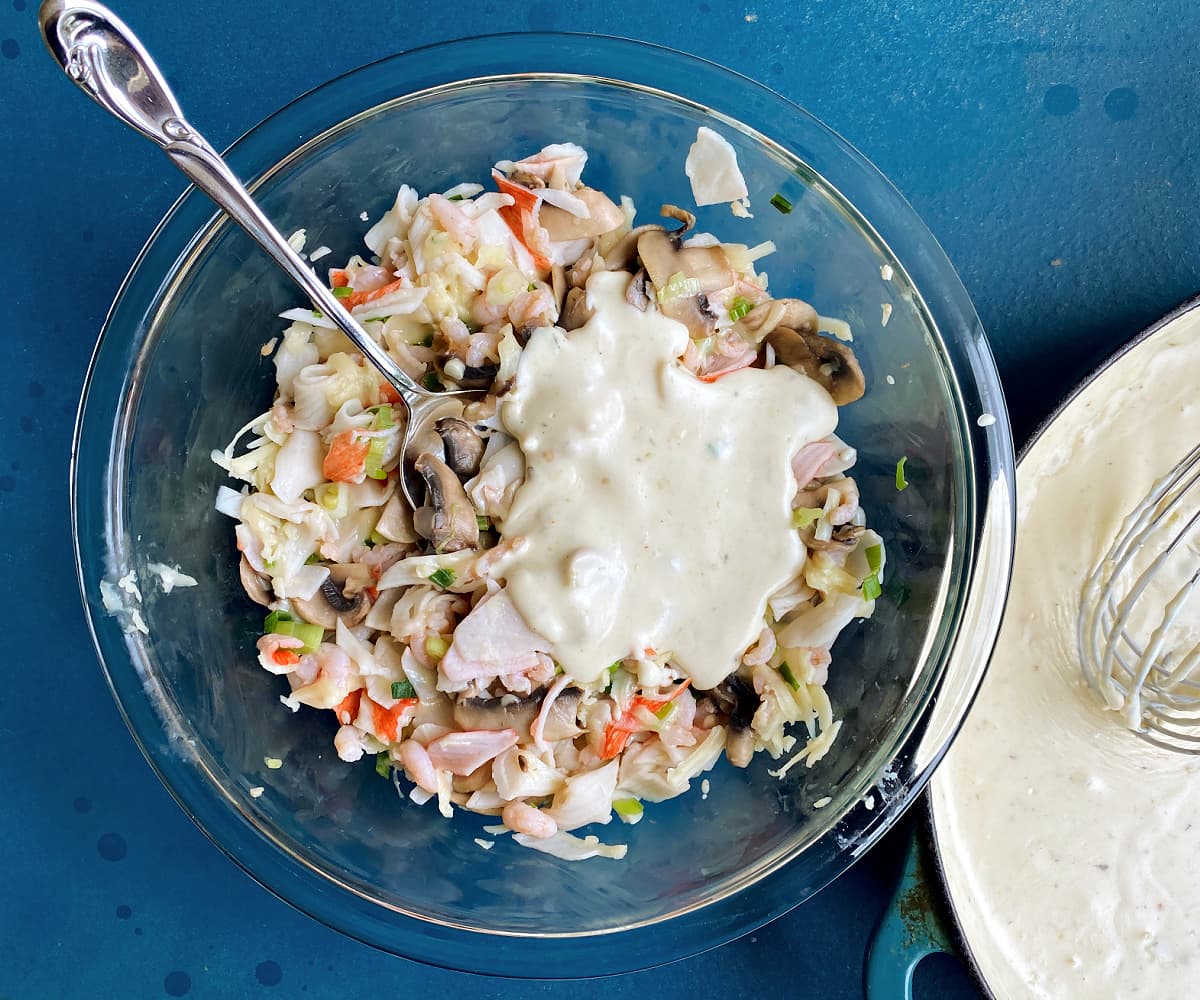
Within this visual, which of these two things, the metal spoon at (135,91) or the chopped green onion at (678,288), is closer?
the metal spoon at (135,91)

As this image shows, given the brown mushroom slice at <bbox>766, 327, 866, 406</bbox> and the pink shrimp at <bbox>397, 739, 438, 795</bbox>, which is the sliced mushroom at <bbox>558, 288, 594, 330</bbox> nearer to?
the brown mushroom slice at <bbox>766, 327, 866, 406</bbox>

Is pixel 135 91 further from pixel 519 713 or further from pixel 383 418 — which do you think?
pixel 519 713

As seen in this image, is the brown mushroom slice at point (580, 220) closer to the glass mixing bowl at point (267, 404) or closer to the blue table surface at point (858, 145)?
the glass mixing bowl at point (267, 404)

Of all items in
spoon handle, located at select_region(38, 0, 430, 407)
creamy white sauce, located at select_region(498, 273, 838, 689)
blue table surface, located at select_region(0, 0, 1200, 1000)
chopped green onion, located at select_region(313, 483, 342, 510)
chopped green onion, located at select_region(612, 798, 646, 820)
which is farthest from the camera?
blue table surface, located at select_region(0, 0, 1200, 1000)

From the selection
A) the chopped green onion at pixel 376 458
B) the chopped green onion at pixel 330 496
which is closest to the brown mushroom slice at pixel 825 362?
the chopped green onion at pixel 376 458

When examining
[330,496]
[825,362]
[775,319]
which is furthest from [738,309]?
[330,496]

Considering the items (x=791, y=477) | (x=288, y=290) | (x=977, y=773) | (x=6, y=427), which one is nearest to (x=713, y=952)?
(x=977, y=773)

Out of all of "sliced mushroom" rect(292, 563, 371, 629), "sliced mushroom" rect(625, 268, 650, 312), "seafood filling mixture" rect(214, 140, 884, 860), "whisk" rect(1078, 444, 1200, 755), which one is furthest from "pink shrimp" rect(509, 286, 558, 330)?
"whisk" rect(1078, 444, 1200, 755)
